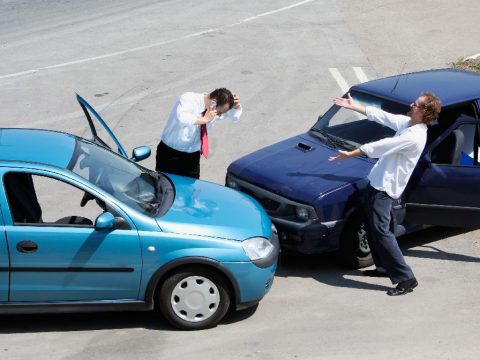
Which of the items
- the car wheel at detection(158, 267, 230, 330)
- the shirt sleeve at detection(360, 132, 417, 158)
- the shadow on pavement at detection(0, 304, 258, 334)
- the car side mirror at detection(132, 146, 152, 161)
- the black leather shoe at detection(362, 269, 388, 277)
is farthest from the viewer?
the car side mirror at detection(132, 146, 152, 161)

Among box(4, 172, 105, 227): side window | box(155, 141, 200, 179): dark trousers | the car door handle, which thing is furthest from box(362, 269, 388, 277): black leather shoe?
the car door handle

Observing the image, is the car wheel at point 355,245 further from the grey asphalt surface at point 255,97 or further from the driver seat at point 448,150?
the driver seat at point 448,150

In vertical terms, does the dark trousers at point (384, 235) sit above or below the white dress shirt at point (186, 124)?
below

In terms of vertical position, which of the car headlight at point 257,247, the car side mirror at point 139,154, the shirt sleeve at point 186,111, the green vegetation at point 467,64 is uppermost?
the green vegetation at point 467,64

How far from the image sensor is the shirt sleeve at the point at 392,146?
333 inches

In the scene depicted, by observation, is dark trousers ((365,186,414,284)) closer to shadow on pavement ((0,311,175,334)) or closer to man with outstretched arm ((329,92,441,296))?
man with outstretched arm ((329,92,441,296))

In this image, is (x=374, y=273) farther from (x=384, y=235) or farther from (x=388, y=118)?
(x=388, y=118)

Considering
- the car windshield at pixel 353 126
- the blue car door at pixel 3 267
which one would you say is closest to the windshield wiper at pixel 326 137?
the car windshield at pixel 353 126

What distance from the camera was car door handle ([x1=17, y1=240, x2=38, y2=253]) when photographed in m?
7.29

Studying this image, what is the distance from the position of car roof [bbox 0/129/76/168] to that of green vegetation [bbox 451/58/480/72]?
32.9 ft

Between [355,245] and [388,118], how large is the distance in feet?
4.24

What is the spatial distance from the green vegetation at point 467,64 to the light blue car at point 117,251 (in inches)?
383

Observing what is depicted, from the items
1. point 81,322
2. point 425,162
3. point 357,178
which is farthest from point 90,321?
point 425,162

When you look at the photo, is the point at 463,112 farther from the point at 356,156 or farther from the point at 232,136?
the point at 232,136
